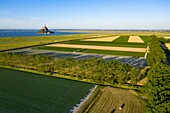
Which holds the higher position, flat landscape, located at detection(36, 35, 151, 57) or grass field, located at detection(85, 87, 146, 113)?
flat landscape, located at detection(36, 35, 151, 57)

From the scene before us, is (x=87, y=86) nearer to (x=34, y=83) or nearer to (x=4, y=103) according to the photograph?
(x=34, y=83)

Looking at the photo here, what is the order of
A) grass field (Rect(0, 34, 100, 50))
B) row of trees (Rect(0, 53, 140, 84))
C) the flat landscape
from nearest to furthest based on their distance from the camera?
row of trees (Rect(0, 53, 140, 84))
the flat landscape
grass field (Rect(0, 34, 100, 50))

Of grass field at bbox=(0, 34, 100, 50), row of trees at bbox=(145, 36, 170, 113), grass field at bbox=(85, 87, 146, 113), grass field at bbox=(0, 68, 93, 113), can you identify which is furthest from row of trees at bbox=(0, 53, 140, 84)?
grass field at bbox=(0, 34, 100, 50)

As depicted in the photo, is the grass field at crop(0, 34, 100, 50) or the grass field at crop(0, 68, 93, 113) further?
the grass field at crop(0, 34, 100, 50)

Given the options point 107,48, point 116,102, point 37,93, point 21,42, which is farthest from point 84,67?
point 21,42

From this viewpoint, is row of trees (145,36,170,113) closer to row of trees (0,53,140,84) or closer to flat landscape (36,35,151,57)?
row of trees (0,53,140,84)

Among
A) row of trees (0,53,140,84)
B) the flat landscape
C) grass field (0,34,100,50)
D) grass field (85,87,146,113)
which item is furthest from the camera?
grass field (0,34,100,50)

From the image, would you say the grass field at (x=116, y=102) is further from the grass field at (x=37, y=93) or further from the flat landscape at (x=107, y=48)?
the flat landscape at (x=107, y=48)
